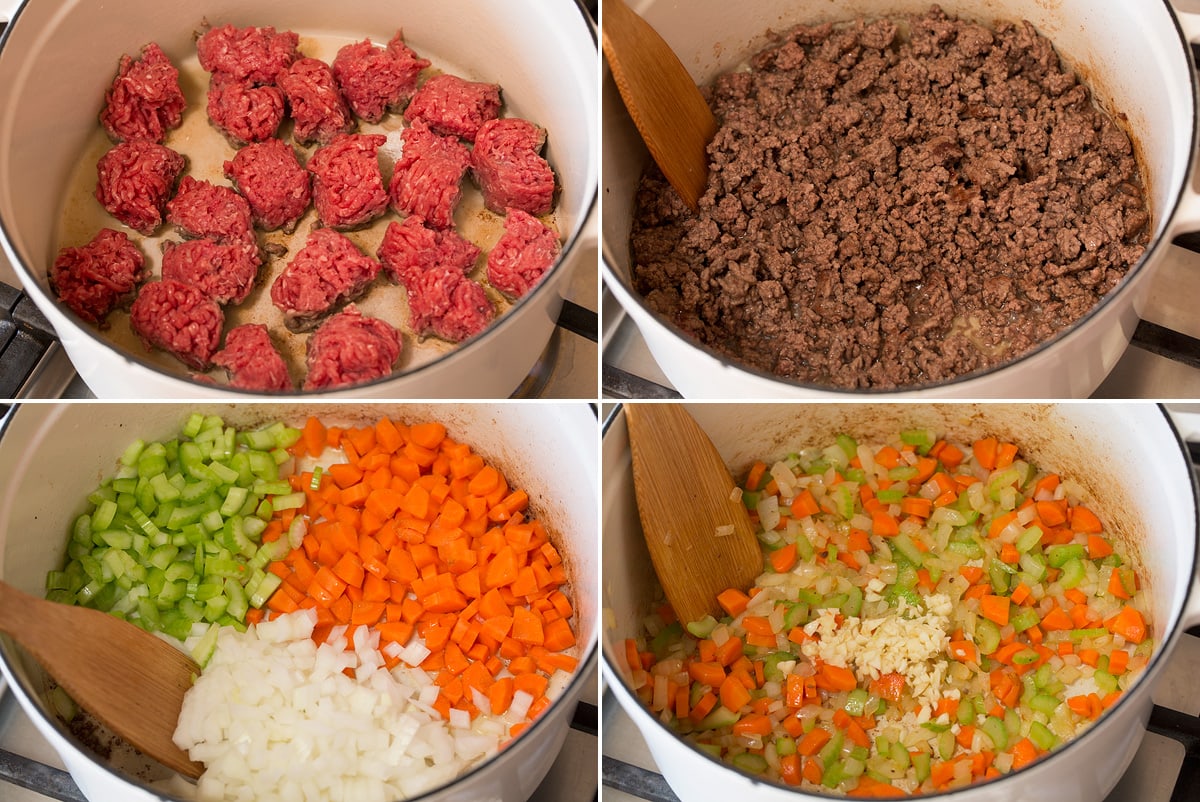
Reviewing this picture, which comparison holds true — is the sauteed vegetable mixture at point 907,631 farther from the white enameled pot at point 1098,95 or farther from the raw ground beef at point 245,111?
the raw ground beef at point 245,111

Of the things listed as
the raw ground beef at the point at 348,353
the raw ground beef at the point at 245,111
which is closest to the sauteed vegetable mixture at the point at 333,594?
the raw ground beef at the point at 348,353

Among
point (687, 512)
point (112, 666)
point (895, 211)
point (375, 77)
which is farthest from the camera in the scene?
point (375, 77)

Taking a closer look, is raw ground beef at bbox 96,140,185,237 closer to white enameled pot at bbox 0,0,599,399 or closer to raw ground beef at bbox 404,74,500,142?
white enameled pot at bbox 0,0,599,399

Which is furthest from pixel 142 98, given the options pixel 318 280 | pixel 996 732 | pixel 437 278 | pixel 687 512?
pixel 996 732

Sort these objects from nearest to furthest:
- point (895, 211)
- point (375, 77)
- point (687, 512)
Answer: point (687, 512)
point (895, 211)
point (375, 77)

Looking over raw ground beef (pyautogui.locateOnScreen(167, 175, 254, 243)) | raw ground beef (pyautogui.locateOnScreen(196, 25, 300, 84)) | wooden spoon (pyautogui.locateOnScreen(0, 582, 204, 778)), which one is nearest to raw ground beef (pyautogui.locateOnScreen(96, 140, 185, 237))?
raw ground beef (pyautogui.locateOnScreen(167, 175, 254, 243))

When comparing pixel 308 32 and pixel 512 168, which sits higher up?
pixel 308 32

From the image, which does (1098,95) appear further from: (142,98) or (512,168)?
(142,98)
